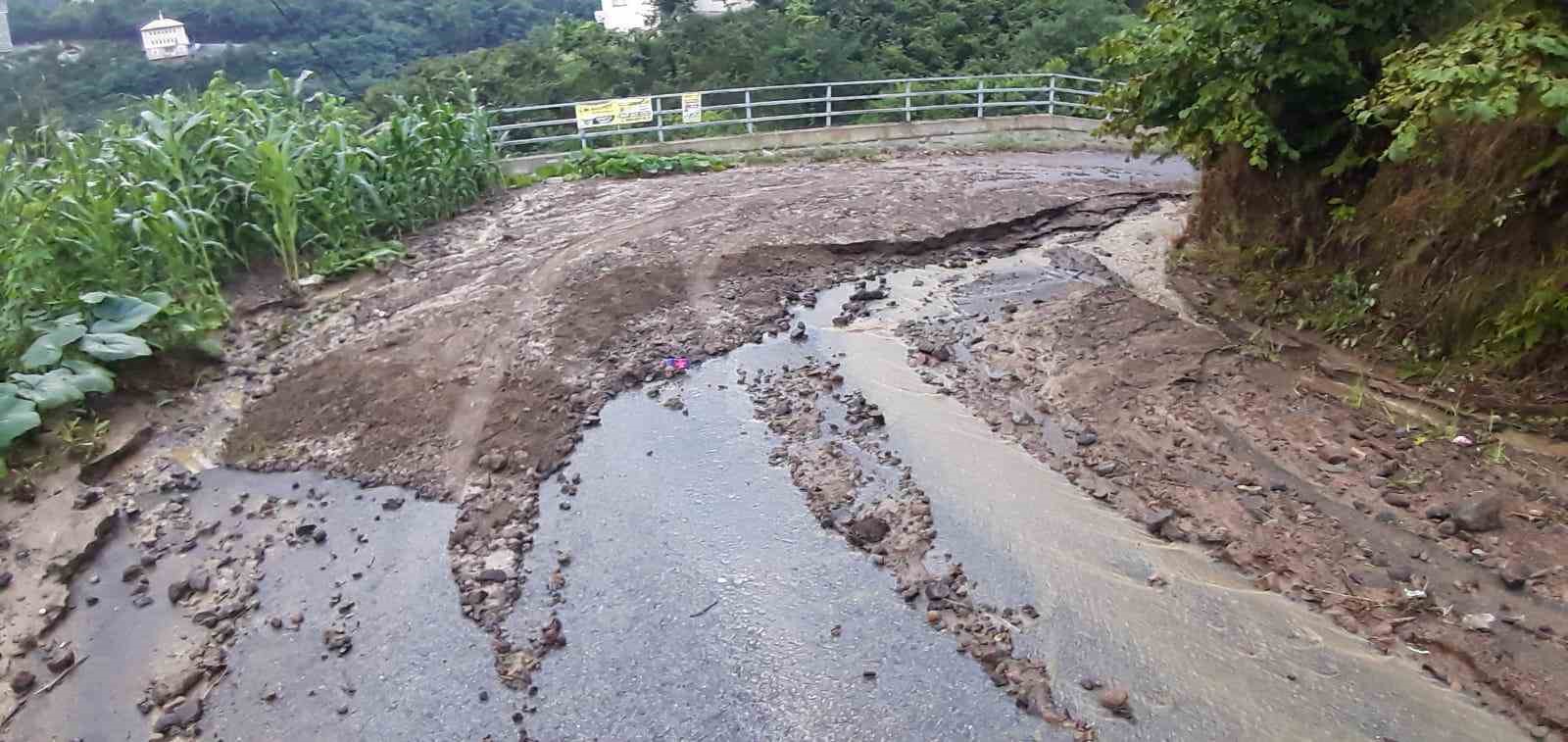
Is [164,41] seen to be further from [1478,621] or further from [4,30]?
[1478,621]

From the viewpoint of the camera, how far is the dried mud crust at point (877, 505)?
156 inches

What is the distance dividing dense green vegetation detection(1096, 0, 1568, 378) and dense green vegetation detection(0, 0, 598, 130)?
10228 mm

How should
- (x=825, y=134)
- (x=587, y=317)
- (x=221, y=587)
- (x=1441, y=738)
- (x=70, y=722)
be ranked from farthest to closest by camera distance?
(x=825, y=134) < (x=587, y=317) < (x=221, y=587) < (x=70, y=722) < (x=1441, y=738)

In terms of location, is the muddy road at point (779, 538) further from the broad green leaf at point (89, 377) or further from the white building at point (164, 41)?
the white building at point (164, 41)

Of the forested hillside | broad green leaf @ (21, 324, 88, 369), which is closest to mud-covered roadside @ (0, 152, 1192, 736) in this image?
broad green leaf @ (21, 324, 88, 369)

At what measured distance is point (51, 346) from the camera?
5746 millimetres

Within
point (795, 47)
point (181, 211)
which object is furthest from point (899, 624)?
point (795, 47)

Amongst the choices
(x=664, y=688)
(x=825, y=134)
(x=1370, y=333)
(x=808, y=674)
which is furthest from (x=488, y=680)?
(x=825, y=134)

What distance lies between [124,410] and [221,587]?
2.29 m

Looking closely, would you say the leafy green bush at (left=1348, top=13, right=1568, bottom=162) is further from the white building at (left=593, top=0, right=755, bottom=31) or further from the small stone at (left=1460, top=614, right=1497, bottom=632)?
the white building at (left=593, top=0, right=755, bottom=31)

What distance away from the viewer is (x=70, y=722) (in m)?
3.81

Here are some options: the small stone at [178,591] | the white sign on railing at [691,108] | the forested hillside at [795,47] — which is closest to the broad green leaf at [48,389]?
the small stone at [178,591]

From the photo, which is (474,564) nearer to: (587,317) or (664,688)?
(664,688)

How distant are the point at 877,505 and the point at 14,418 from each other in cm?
494
